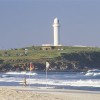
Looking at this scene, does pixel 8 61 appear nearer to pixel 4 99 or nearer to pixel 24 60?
pixel 24 60

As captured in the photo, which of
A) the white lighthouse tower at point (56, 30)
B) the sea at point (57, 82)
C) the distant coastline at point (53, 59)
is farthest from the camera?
the white lighthouse tower at point (56, 30)

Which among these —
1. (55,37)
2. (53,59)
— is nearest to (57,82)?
(53,59)

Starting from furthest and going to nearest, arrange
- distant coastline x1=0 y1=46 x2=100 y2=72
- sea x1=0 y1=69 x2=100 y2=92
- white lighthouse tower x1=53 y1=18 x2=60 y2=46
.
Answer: white lighthouse tower x1=53 y1=18 x2=60 y2=46
distant coastline x1=0 y1=46 x2=100 y2=72
sea x1=0 y1=69 x2=100 y2=92

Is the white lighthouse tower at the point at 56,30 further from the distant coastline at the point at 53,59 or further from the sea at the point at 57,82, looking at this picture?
the sea at the point at 57,82

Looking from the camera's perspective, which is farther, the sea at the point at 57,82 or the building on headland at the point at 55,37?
the building on headland at the point at 55,37

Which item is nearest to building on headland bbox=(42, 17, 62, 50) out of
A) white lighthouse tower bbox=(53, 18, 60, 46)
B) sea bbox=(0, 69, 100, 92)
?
white lighthouse tower bbox=(53, 18, 60, 46)

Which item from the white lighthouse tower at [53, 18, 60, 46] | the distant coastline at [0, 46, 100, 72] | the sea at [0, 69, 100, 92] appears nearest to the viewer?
the sea at [0, 69, 100, 92]

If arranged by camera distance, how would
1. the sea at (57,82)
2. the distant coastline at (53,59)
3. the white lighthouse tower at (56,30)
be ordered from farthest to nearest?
the white lighthouse tower at (56,30) → the distant coastline at (53,59) → the sea at (57,82)

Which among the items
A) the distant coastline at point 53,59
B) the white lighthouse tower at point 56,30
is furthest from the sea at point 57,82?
the white lighthouse tower at point 56,30

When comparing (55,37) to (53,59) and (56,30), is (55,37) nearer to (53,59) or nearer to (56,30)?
(56,30)

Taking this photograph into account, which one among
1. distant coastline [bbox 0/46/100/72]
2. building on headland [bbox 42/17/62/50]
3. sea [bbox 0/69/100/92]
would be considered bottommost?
sea [bbox 0/69/100/92]

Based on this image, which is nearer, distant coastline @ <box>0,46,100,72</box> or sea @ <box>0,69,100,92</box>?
sea @ <box>0,69,100,92</box>

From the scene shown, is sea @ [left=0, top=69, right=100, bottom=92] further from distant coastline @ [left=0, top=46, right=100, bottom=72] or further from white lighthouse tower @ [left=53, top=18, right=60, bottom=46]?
white lighthouse tower @ [left=53, top=18, right=60, bottom=46]

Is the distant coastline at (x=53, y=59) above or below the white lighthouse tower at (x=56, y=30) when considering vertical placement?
below
